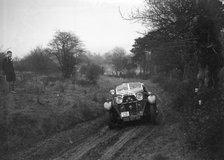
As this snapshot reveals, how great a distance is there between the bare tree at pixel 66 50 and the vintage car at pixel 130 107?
2188 cm

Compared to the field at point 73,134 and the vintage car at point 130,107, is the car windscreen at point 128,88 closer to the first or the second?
the vintage car at point 130,107

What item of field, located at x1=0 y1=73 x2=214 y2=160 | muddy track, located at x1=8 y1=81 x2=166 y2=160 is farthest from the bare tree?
muddy track, located at x1=8 y1=81 x2=166 y2=160

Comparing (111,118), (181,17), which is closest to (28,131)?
(111,118)

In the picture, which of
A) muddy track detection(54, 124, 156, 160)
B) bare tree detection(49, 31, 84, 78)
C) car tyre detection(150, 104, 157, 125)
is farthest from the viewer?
bare tree detection(49, 31, 84, 78)

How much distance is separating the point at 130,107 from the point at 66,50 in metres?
23.8

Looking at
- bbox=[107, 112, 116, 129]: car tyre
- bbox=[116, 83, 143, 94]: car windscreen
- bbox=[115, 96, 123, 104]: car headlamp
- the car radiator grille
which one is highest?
bbox=[116, 83, 143, 94]: car windscreen

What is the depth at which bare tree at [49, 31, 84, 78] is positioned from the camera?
110ft

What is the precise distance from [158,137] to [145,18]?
680 cm

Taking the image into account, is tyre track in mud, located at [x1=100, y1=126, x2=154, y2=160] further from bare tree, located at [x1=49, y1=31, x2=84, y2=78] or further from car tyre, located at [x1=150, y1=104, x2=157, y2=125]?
bare tree, located at [x1=49, y1=31, x2=84, y2=78]

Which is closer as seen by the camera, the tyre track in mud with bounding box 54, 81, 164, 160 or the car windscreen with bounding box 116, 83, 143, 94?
the tyre track in mud with bounding box 54, 81, 164, 160

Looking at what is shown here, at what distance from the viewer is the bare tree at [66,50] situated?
33.6m

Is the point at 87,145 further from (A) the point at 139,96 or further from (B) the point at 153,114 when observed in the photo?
(A) the point at 139,96

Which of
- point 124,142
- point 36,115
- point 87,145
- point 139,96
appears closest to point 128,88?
point 139,96

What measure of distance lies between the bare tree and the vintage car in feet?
71.8
